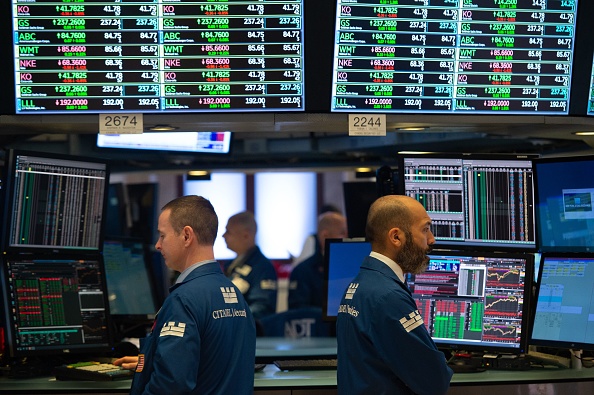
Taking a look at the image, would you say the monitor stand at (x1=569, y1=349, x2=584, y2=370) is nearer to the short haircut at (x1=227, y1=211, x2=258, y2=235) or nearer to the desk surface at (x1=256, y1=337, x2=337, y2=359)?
the desk surface at (x1=256, y1=337, x2=337, y2=359)

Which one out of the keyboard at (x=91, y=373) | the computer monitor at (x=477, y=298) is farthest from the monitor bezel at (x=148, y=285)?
the computer monitor at (x=477, y=298)

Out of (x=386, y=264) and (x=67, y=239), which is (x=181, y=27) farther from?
(x=386, y=264)

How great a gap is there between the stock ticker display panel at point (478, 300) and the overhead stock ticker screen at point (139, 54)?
1.17 meters

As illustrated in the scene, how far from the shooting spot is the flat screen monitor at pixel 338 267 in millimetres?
3938

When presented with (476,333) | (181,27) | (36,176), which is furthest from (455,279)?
(36,176)

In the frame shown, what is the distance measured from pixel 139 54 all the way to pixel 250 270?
2.46 m

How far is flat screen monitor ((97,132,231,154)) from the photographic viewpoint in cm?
493

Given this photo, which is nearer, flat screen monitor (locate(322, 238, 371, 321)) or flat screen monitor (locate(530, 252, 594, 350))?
flat screen monitor (locate(530, 252, 594, 350))

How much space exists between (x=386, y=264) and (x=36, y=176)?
170 centimetres

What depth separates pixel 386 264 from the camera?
2.76 m

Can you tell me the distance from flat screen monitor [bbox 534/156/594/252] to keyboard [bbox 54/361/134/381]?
1962 mm

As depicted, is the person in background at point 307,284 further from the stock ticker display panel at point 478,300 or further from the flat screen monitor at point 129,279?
the stock ticker display panel at point 478,300

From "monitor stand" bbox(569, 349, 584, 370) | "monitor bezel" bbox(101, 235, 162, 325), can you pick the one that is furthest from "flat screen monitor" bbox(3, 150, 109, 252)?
"monitor stand" bbox(569, 349, 584, 370)

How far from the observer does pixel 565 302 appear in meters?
3.64
